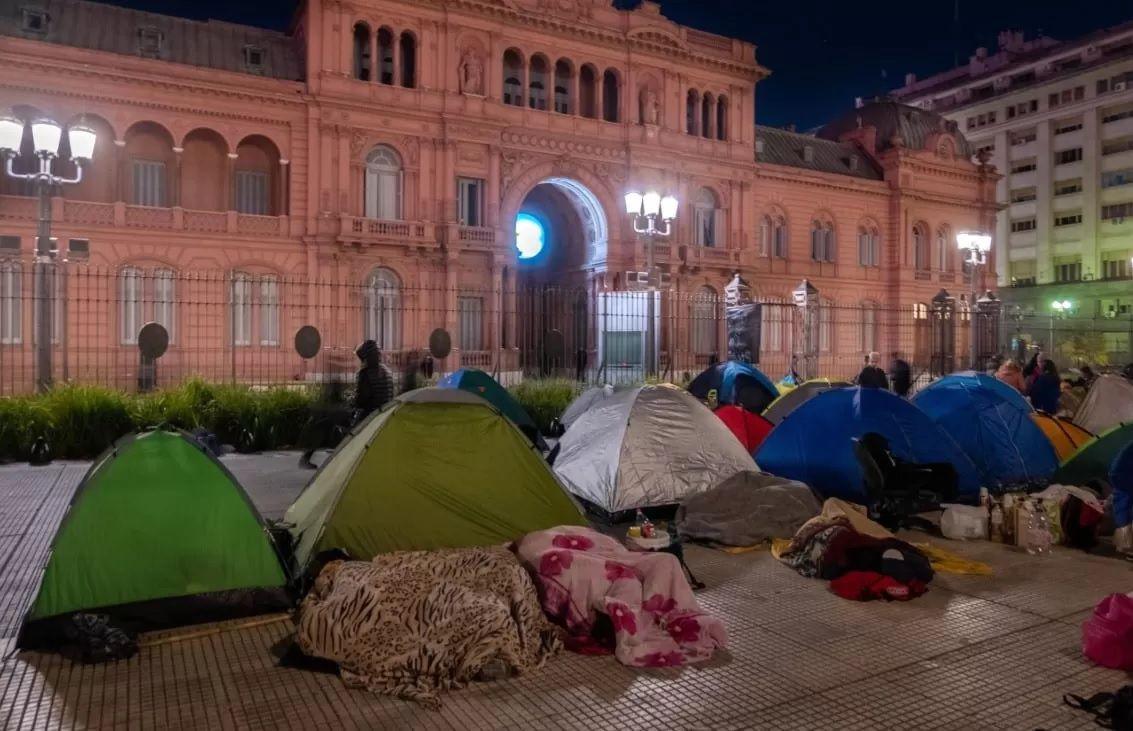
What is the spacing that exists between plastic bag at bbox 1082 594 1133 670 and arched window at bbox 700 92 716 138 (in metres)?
32.7

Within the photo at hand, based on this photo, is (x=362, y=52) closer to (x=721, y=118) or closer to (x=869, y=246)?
(x=721, y=118)

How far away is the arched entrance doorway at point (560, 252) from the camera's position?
33.3 m

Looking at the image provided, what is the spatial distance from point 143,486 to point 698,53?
111 ft

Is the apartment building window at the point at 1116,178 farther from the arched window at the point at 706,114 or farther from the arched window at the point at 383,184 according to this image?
the arched window at the point at 383,184

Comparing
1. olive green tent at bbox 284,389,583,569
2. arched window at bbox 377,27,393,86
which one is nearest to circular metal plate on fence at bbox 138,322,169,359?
olive green tent at bbox 284,389,583,569

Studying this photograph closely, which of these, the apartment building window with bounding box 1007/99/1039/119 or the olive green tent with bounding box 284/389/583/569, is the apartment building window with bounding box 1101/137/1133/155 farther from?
the olive green tent with bounding box 284/389/583/569

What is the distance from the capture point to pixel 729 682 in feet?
16.5

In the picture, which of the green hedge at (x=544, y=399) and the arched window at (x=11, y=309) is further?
the arched window at (x=11, y=309)

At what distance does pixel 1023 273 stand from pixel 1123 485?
59.8 m

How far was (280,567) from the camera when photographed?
622cm

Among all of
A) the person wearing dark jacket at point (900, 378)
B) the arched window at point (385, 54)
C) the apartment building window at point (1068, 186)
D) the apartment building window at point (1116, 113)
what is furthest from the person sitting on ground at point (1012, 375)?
the apartment building window at point (1068, 186)

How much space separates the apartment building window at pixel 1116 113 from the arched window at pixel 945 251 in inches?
815

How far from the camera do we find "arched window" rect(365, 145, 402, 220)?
→ 1157 inches

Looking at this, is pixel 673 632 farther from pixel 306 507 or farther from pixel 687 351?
pixel 687 351
